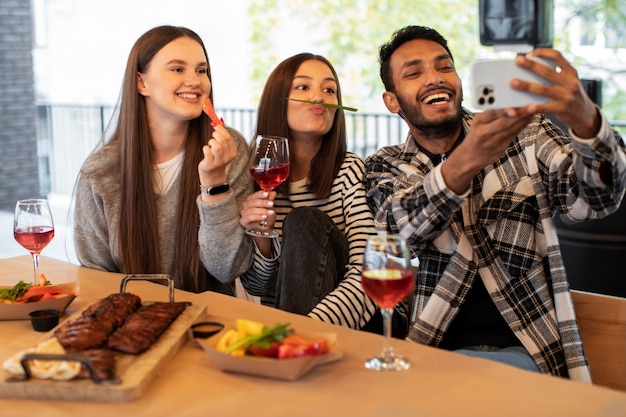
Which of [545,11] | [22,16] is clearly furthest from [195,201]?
[22,16]

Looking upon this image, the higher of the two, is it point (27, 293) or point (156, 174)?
point (156, 174)

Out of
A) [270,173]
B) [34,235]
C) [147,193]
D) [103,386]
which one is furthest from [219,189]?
[103,386]

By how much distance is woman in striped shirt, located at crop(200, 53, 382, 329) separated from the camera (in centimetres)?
244

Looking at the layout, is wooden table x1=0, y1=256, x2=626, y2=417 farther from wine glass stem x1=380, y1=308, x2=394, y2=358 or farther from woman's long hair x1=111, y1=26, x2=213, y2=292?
woman's long hair x1=111, y1=26, x2=213, y2=292

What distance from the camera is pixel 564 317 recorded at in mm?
2096

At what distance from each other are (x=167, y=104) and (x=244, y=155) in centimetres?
31

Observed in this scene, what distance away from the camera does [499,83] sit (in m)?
1.75

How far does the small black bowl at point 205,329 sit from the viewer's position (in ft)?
5.53

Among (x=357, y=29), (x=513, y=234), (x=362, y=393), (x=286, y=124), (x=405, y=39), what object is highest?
(x=357, y=29)

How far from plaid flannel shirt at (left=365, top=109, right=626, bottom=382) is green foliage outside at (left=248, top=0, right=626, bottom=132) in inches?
387

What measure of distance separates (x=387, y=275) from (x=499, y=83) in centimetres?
53

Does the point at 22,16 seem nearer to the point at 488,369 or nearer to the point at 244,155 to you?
the point at 244,155

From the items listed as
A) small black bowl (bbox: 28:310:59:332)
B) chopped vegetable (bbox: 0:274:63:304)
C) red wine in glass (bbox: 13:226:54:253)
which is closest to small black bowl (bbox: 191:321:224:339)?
small black bowl (bbox: 28:310:59:332)

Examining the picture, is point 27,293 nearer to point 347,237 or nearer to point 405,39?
point 347,237
